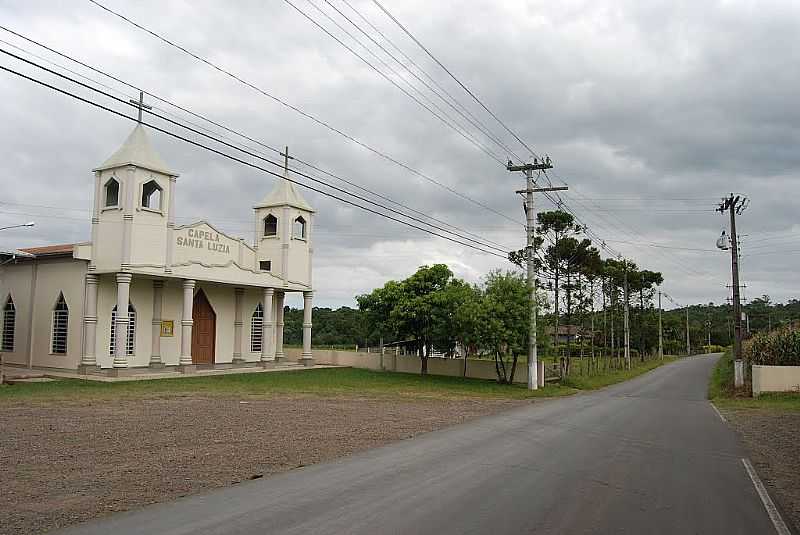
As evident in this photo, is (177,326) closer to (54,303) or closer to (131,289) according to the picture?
(131,289)

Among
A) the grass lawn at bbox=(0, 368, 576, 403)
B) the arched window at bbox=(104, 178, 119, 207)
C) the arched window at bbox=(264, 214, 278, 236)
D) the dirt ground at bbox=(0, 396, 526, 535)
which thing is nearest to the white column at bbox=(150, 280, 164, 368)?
the grass lawn at bbox=(0, 368, 576, 403)

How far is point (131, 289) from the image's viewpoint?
107ft

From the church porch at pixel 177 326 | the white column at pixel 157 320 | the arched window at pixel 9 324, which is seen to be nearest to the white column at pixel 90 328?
the church porch at pixel 177 326

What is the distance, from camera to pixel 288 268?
133 ft

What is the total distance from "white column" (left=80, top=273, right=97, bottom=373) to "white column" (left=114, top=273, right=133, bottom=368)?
1039 mm

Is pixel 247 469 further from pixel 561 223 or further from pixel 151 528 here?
pixel 561 223

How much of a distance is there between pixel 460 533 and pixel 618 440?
9.07 m

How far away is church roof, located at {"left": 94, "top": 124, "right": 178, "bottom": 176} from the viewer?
31266 mm

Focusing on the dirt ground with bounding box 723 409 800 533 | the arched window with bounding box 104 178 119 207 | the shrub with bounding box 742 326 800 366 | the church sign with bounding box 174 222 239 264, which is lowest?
the dirt ground with bounding box 723 409 800 533

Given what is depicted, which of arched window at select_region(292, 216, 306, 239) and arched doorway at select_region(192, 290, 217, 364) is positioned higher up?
arched window at select_region(292, 216, 306, 239)

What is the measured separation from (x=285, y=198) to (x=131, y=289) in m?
11.6

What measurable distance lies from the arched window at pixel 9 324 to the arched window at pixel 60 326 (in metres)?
3.55

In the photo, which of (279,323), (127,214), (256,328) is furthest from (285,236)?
(127,214)

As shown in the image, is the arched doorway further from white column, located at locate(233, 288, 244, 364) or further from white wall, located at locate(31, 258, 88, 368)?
white wall, located at locate(31, 258, 88, 368)
